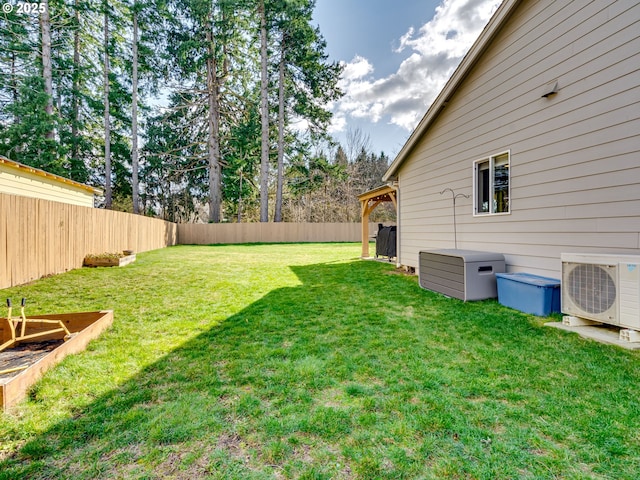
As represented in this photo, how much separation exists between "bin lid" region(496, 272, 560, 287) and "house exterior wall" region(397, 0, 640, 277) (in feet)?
0.35

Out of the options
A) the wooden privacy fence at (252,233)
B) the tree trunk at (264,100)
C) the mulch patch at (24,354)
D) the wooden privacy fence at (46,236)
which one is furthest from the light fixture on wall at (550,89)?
the wooden privacy fence at (252,233)

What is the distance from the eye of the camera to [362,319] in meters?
3.54

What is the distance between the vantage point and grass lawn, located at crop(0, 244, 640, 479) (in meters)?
1.36

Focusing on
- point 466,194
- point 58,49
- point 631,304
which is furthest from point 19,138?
point 631,304

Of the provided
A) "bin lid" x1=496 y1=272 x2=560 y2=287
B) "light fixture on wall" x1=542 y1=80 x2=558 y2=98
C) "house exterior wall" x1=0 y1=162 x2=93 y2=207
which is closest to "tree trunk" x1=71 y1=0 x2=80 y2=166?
"house exterior wall" x1=0 y1=162 x2=93 y2=207

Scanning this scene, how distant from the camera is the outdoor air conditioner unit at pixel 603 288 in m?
2.58

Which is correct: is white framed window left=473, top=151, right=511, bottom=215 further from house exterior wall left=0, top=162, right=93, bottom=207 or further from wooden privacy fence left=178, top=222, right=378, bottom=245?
wooden privacy fence left=178, top=222, right=378, bottom=245

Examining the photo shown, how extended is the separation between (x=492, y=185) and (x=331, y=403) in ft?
14.7

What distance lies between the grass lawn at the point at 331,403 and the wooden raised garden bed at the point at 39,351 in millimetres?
86

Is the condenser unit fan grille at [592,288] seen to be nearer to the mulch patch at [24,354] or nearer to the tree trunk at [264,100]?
the mulch patch at [24,354]

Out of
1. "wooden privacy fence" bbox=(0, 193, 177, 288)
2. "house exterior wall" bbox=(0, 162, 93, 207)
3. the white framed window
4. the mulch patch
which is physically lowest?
the mulch patch

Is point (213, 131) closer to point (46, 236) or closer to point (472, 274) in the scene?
point (46, 236)

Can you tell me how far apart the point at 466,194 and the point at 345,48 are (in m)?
16.2

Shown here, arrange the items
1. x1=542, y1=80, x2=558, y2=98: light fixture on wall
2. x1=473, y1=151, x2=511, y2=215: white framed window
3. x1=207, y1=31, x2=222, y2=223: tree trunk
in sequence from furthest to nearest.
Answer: x1=207, y1=31, x2=222, y2=223: tree trunk
x1=473, y1=151, x2=511, y2=215: white framed window
x1=542, y1=80, x2=558, y2=98: light fixture on wall
